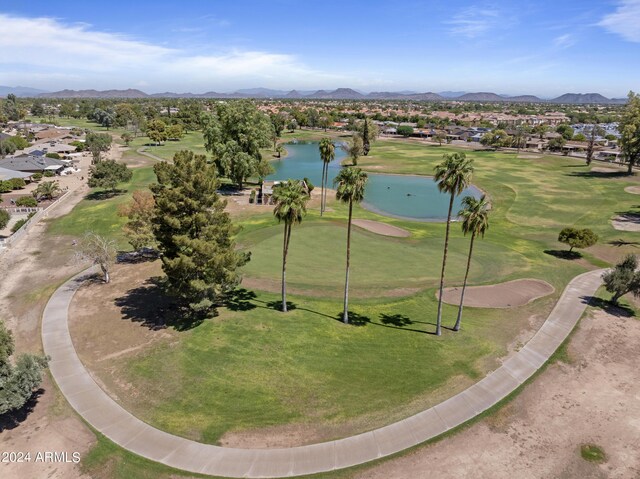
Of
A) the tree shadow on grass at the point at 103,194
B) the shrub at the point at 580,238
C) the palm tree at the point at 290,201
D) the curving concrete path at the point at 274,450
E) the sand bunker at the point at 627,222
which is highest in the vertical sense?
the palm tree at the point at 290,201

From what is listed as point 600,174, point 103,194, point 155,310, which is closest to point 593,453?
point 155,310

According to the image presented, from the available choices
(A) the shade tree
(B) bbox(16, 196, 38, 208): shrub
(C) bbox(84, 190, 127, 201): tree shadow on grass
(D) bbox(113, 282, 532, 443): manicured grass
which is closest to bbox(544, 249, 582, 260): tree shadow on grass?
(D) bbox(113, 282, 532, 443): manicured grass

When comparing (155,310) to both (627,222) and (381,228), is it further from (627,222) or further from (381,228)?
(627,222)

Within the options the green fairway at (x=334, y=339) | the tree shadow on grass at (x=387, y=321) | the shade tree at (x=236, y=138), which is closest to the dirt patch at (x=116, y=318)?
the green fairway at (x=334, y=339)

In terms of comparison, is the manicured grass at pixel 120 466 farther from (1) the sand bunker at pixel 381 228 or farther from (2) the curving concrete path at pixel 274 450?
(1) the sand bunker at pixel 381 228

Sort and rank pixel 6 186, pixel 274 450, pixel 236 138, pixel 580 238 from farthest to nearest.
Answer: pixel 6 186, pixel 236 138, pixel 580 238, pixel 274 450
